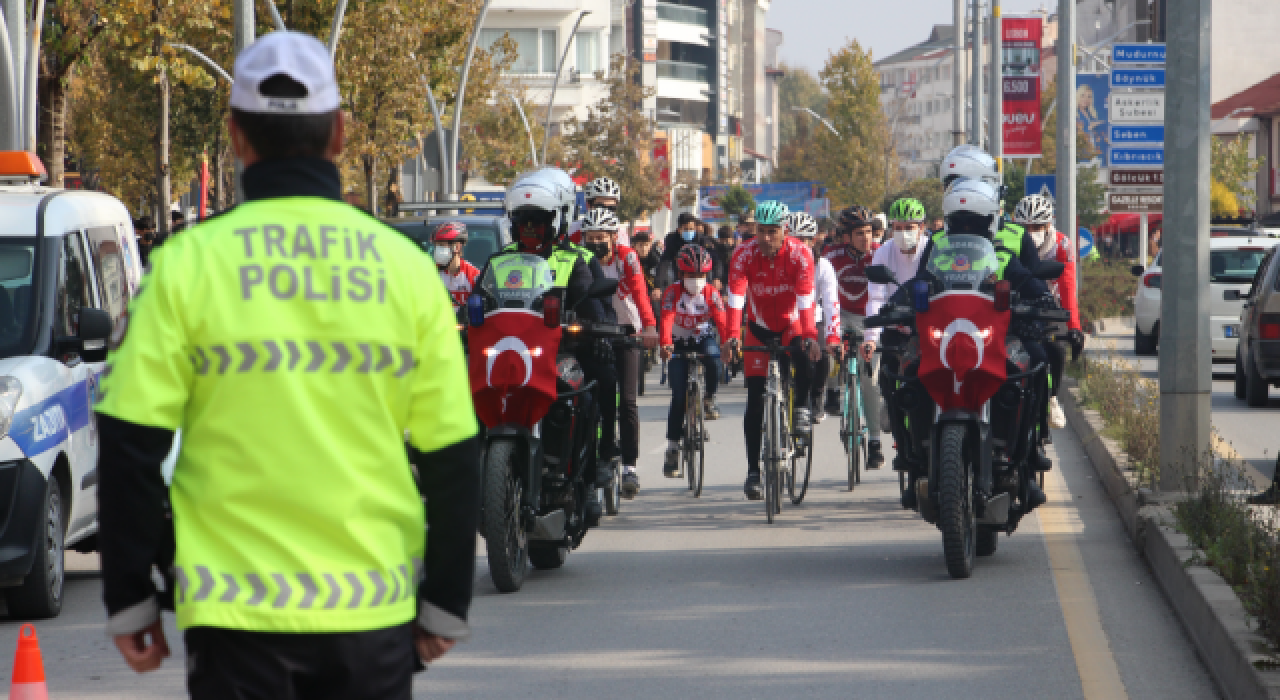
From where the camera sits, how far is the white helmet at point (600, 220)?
12012 millimetres

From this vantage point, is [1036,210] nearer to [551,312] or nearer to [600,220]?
[600,220]

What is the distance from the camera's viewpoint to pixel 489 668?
23.1 ft

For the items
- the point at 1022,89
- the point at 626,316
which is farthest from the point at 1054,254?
the point at 1022,89

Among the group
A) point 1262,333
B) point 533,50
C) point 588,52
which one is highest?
point 588,52

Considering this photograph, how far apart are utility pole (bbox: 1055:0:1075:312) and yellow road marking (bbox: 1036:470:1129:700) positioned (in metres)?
13.0

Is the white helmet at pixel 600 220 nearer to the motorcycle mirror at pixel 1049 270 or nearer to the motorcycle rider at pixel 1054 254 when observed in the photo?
the motorcycle rider at pixel 1054 254

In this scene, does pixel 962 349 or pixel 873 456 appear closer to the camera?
pixel 962 349

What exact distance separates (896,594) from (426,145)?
43359 mm

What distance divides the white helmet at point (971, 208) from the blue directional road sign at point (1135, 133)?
1301cm

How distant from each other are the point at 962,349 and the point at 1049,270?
944 mm

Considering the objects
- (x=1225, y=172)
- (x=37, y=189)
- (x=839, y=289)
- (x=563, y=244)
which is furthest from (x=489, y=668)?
(x=1225, y=172)

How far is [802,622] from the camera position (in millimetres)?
7922

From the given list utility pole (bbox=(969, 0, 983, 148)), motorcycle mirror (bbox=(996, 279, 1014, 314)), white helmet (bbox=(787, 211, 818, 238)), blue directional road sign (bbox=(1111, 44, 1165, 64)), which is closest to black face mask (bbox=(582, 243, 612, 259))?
white helmet (bbox=(787, 211, 818, 238))

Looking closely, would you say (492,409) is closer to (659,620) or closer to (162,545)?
(659,620)
